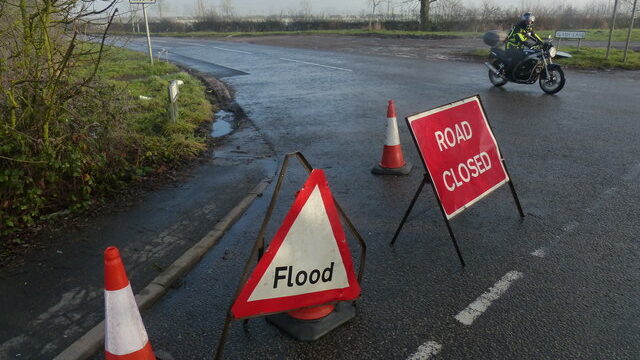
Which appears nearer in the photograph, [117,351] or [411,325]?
[117,351]

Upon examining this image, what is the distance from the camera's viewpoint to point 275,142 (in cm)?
829

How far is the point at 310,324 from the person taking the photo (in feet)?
10.8

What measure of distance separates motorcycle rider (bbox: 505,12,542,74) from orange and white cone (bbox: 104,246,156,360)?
36.4ft

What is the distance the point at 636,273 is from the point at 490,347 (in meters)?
1.59

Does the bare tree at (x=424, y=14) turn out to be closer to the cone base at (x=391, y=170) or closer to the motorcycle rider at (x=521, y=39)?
the motorcycle rider at (x=521, y=39)

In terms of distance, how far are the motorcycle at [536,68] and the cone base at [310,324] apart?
9724 mm

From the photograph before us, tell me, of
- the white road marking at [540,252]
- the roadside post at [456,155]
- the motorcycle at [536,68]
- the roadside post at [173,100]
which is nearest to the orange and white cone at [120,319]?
the roadside post at [456,155]

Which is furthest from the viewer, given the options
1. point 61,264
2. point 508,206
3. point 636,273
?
point 508,206

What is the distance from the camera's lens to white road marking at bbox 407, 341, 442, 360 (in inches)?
118

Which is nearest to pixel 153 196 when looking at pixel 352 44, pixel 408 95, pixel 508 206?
pixel 508 206

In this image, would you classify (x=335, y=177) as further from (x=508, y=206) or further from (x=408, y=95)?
(x=408, y=95)

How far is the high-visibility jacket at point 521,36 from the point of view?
11.7 meters

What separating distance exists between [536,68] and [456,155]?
8358mm

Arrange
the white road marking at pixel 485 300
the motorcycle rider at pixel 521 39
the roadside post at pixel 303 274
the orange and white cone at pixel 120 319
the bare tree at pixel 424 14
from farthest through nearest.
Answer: the bare tree at pixel 424 14, the motorcycle rider at pixel 521 39, the white road marking at pixel 485 300, the roadside post at pixel 303 274, the orange and white cone at pixel 120 319
